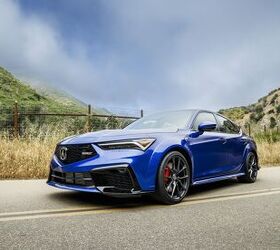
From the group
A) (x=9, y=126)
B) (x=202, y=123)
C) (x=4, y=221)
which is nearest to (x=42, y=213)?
(x=4, y=221)

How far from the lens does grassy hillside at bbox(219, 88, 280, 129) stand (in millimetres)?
63281

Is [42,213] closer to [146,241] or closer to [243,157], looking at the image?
[146,241]

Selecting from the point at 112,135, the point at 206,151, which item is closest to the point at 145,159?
the point at 112,135

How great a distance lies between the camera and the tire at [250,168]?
977cm

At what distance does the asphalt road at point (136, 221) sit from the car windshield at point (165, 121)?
3.83 ft

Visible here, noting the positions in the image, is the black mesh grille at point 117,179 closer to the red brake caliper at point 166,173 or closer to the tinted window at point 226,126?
the red brake caliper at point 166,173

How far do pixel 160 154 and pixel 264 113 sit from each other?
6227 cm

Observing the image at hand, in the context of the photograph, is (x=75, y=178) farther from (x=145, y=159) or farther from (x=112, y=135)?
(x=145, y=159)

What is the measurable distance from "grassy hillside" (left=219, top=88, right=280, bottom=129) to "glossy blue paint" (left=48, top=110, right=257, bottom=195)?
52.3 m

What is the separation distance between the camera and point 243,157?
963cm

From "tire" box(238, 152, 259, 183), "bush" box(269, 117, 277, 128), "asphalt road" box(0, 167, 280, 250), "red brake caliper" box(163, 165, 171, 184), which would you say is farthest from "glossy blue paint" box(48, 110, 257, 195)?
"bush" box(269, 117, 277, 128)

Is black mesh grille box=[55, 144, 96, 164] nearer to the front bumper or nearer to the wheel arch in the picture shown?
the front bumper

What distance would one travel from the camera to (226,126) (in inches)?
Result: 376

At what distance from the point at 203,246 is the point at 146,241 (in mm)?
547
